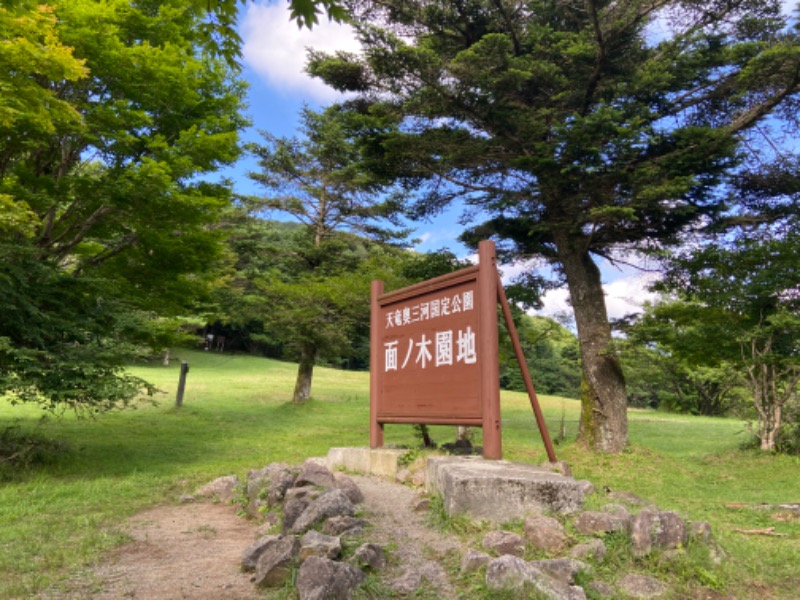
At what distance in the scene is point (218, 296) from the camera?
73.5 feet

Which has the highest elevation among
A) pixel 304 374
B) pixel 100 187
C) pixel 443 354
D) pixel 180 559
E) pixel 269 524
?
pixel 100 187

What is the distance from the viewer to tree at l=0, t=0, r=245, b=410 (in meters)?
7.23

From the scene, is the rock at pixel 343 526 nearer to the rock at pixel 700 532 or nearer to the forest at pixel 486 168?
the rock at pixel 700 532

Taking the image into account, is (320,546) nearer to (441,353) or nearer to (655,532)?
(655,532)

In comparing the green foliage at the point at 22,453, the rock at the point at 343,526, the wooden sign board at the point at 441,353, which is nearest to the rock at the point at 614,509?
the wooden sign board at the point at 441,353

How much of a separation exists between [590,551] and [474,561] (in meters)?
0.69

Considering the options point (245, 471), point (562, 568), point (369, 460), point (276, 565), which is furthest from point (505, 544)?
point (245, 471)

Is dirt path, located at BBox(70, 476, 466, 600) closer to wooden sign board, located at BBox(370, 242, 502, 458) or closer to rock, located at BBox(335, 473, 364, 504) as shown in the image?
rock, located at BBox(335, 473, 364, 504)

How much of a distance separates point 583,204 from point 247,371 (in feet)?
89.9

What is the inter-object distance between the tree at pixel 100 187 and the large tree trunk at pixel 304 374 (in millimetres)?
8877

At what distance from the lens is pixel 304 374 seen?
20578mm

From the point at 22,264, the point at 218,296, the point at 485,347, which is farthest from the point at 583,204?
the point at 218,296

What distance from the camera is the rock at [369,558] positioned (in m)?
3.37

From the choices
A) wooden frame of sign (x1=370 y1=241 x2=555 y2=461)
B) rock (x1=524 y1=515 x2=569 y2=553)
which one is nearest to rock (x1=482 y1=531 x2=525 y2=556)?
rock (x1=524 y1=515 x2=569 y2=553)
